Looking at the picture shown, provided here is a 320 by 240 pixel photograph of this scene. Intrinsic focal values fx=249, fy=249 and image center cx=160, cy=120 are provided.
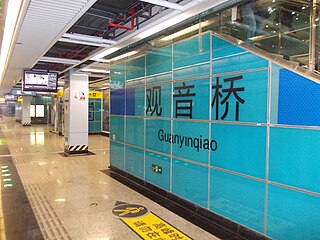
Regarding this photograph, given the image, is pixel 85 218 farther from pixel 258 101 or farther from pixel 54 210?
pixel 258 101

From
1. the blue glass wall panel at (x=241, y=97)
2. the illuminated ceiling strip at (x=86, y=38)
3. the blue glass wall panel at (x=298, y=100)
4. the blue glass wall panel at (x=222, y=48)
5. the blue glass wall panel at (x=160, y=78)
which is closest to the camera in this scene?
the blue glass wall panel at (x=298, y=100)

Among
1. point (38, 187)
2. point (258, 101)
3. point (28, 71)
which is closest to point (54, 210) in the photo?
point (38, 187)

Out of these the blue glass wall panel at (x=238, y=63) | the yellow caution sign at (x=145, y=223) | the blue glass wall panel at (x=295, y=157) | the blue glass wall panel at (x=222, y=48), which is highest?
the blue glass wall panel at (x=222, y=48)

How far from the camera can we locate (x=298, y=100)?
2.76 meters

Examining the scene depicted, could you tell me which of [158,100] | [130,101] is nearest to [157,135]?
[158,100]

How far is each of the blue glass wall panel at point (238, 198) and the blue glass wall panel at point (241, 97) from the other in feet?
2.81

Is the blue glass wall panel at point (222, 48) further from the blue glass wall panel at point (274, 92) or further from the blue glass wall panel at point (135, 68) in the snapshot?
the blue glass wall panel at point (135, 68)

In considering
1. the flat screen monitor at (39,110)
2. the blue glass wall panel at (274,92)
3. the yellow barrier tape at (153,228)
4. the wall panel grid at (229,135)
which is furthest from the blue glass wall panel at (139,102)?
the flat screen monitor at (39,110)

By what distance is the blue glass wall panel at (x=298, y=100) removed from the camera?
262 cm

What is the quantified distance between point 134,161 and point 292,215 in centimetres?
392

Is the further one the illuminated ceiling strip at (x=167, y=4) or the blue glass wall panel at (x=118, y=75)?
the blue glass wall panel at (x=118, y=75)

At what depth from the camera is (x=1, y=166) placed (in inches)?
291

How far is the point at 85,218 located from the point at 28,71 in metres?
5.90

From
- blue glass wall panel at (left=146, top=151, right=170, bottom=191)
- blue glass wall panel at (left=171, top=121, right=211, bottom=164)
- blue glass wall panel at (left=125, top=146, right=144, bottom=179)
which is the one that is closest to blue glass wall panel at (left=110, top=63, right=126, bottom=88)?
blue glass wall panel at (left=125, top=146, right=144, bottom=179)
